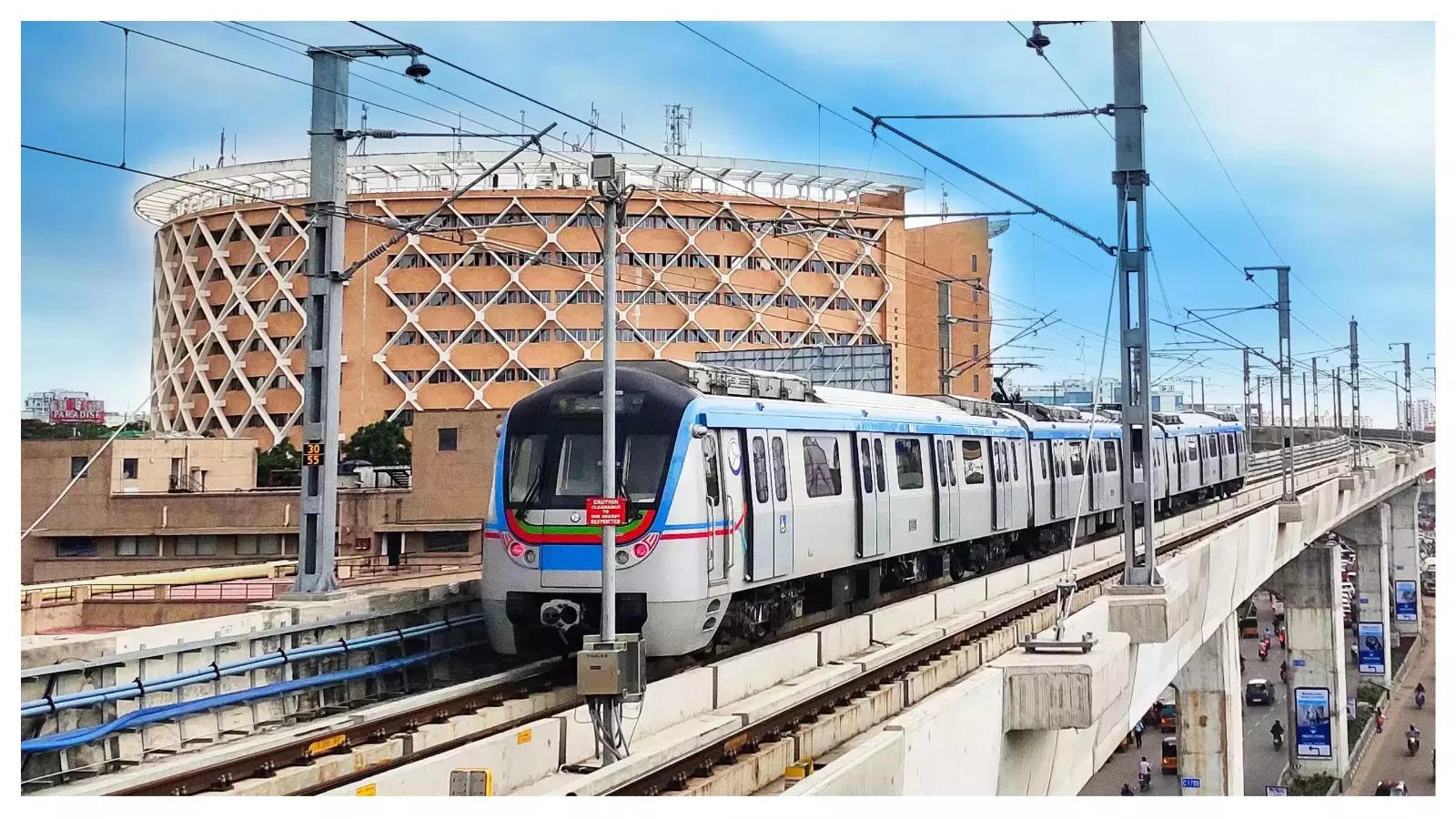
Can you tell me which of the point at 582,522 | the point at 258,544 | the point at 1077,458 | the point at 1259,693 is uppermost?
the point at 1077,458

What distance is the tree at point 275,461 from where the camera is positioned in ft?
191

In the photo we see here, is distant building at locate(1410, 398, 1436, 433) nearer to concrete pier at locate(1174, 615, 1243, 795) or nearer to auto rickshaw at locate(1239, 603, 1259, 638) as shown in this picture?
auto rickshaw at locate(1239, 603, 1259, 638)

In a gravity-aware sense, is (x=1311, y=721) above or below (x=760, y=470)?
below

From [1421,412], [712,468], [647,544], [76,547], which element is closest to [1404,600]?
[1421,412]

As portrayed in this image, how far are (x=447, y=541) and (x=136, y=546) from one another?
11907 millimetres

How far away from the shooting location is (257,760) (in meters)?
10.7

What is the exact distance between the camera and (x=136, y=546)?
4509 cm

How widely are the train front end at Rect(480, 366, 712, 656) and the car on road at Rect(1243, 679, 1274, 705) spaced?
52.1 metres

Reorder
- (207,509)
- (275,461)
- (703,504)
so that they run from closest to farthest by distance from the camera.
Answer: (703,504) → (207,509) → (275,461)

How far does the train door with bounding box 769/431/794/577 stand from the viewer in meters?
15.6

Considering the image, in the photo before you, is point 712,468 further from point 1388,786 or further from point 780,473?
point 1388,786

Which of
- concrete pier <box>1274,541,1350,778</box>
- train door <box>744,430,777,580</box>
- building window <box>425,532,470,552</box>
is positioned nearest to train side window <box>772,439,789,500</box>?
train door <box>744,430,777,580</box>
